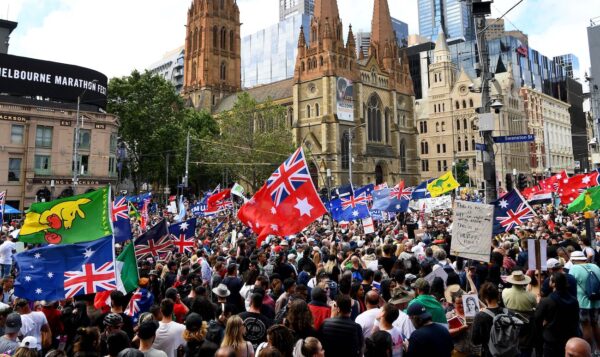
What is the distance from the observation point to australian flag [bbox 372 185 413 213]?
2002 centimetres

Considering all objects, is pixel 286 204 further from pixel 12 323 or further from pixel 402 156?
pixel 402 156

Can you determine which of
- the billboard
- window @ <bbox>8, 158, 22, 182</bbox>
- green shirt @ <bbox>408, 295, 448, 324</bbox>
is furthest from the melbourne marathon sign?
green shirt @ <bbox>408, 295, 448, 324</bbox>

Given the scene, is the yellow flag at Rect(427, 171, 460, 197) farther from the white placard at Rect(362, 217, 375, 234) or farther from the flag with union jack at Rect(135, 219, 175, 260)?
the flag with union jack at Rect(135, 219, 175, 260)

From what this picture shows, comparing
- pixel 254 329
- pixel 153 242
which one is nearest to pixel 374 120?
pixel 153 242

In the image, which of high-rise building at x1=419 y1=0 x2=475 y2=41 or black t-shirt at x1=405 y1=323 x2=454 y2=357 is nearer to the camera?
black t-shirt at x1=405 y1=323 x2=454 y2=357

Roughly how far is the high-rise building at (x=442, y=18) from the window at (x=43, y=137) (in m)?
149

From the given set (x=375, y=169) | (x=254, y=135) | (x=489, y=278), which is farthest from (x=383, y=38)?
(x=489, y=278)

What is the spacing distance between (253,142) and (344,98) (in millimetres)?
16610

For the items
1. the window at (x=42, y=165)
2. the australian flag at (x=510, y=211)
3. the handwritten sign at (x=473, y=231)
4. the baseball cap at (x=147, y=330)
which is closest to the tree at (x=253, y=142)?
the window at (x=42, y=165)

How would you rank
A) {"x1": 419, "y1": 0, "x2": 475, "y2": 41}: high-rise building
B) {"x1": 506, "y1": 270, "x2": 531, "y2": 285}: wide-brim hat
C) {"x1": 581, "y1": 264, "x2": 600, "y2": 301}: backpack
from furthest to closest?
1. {"x1": 419, "y1": 0, "x2": 475, "y2": 41}: high-rise building
2. {"x1": 581, "y1": 264, "x2": 600, "y2": 301}: backpack
3. {"x1": 506, "y1": 270, "x2": 531, "y2": 285}: wide-brim hat

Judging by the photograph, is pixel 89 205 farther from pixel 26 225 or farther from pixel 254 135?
pixel 254 135

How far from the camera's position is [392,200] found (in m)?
20.4

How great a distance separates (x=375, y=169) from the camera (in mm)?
63844

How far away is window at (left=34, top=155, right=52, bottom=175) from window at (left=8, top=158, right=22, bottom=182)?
1.26 meters
